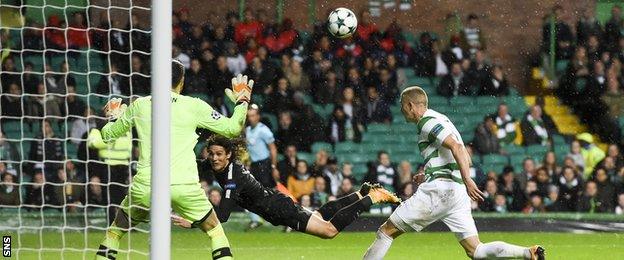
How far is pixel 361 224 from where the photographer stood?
1612 centimetres

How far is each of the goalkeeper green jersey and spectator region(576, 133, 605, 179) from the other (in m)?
9.62

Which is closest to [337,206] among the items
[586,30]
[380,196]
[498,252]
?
[380,196]

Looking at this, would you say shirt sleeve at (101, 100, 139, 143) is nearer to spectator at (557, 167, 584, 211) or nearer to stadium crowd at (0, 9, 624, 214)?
stadium crowd at (0, 9, 624, 214)

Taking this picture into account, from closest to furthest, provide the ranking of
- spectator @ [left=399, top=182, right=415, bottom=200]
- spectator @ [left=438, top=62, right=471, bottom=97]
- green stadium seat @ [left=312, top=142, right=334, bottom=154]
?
spectator @ [left=399, top=182, right=415, bottom=200]
green stadium seat @ [left=312, top=142, right=334, bottom=154]
spectator @ [left=438, top=62, right=471, bottom=97]

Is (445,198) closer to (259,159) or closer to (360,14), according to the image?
(259,159)

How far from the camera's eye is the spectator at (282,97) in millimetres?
18125

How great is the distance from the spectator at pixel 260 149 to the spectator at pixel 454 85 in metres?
3.91

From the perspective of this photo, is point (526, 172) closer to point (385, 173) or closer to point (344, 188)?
point (385, 173)

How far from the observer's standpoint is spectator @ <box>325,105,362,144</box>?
18.6 metres

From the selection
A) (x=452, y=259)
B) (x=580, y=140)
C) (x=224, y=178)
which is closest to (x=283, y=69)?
(x=580, y=140)

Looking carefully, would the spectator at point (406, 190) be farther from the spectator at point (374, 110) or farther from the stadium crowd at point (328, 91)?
the spectator at point (374, 110)

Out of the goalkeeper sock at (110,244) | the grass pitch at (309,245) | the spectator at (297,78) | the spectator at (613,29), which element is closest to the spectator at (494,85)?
the spectator at (613,29)

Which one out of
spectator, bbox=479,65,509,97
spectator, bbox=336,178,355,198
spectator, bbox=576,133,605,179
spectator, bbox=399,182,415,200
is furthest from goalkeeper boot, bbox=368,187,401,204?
Answer: spectator, bbox=479,65,509,97

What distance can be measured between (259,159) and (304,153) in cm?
195
